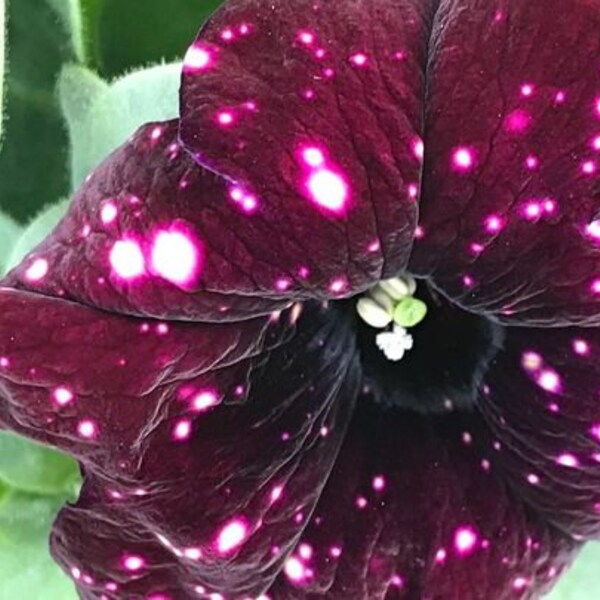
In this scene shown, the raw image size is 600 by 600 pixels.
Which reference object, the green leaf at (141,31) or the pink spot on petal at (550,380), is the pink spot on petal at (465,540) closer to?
the pink spot on petal at (550,380)

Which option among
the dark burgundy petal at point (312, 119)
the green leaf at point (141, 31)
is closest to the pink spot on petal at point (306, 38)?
the dark burgundy petal at point (312, 119)

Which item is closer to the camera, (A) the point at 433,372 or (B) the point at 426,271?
(B) the point at 426,271

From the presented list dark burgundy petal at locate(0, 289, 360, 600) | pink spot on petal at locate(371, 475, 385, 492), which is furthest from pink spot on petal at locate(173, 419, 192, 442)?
pink spot on petal at locate(371, 475, 385, 492)

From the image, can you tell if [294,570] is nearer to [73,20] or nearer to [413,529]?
[413,529]

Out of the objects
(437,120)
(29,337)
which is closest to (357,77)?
(437,120)

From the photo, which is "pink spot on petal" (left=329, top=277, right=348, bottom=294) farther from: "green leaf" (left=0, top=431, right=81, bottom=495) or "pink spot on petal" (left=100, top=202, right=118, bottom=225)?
"green leaf" (left=0, top=431, right=81, bottom=495)

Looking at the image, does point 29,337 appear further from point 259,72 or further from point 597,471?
point 597,471
